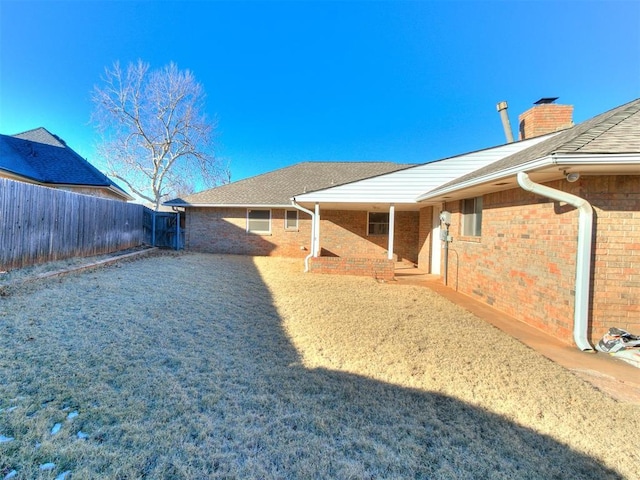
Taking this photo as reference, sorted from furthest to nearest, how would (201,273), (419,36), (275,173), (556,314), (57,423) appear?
1. (275,173)
2. (419,36)
3. (201,273)
4. (556,314)
5. (57,423)

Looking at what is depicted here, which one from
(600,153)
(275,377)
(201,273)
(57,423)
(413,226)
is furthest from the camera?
(413,226)

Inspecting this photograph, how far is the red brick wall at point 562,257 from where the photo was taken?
400 centimetres

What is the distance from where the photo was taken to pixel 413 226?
524 inches

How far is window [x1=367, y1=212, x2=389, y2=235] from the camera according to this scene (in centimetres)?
1344

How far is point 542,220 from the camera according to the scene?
478 centimetres

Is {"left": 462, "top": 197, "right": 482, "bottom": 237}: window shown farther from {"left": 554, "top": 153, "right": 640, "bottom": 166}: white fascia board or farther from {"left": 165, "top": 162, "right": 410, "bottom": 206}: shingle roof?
{"left": 165, "top": 162, "right": 410, "bottom": 206}: shingle roof

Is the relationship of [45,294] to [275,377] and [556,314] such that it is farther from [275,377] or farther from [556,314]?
[556,314]

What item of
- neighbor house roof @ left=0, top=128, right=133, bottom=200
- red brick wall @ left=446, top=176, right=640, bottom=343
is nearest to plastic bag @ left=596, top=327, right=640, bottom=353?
red brick wall @ left=446, top=176, right=640, bottom=343

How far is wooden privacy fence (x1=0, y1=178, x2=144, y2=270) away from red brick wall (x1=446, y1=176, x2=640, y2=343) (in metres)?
10.4

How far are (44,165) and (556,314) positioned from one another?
19.1m

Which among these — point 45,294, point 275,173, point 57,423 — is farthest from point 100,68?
point 57,423

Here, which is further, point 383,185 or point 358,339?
point 383,185

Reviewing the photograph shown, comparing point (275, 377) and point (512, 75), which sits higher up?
point (512, 75)

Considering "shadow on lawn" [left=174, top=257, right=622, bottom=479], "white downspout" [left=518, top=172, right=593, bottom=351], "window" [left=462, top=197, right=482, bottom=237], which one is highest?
"window" [left=462, top=197, right=482, bottom=237]
